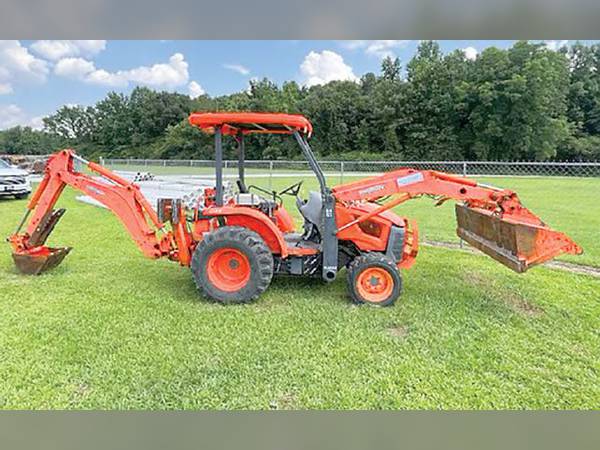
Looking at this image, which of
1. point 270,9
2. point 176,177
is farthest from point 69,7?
point 176,177

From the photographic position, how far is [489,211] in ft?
11.6

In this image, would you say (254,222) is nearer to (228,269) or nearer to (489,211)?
(228,269)

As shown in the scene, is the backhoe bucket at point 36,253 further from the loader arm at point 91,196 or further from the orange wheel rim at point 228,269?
the orange wheel rim at point 228,269


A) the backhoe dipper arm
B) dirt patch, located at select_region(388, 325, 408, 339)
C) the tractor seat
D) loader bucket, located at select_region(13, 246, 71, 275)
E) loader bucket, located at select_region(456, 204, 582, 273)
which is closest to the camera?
dirt patch, located at select_region(388, 325, 408, 339)

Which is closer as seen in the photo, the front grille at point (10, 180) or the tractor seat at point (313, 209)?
the tractor seat at point (313, 209)

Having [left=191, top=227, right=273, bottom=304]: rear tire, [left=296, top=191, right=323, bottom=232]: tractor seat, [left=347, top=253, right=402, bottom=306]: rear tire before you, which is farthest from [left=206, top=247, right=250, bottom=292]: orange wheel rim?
[left=347, top=253, right=402, bottom=306]: rear tire

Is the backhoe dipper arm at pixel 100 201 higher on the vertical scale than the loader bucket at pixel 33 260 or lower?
higher

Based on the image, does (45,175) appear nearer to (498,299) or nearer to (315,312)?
(315,312)

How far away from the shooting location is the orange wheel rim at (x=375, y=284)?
3430 millimetres

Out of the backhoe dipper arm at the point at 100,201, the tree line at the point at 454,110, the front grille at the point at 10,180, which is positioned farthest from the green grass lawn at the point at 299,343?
the tree line at the point at 454,110

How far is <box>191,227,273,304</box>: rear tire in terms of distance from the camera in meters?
3.37

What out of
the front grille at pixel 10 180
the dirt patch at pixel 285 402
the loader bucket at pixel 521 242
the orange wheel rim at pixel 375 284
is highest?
the front grille at pixel 10 180

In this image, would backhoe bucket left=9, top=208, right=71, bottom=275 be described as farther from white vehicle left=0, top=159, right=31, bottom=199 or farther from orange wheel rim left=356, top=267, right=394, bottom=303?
white vehicle left=0, top=159, right=31, bottom=199

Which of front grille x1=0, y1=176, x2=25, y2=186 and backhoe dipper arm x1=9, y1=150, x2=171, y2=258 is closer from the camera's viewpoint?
backhoe dipper arm x1=9, y1=150, x2=171, y2=258
